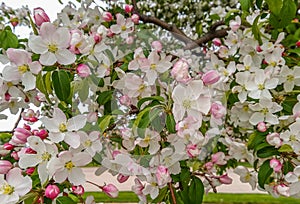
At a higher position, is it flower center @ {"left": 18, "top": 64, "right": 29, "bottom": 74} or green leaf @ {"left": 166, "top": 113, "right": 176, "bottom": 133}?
flower center @ {"left": 18, "top": 64, "right": 29, "bottom": 74}

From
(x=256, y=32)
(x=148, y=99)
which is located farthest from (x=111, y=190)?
(x=256, y=32)

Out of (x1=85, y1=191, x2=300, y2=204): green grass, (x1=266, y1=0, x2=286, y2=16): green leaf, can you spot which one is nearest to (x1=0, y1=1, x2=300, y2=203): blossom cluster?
(x1=266, y1=0, x2=286, y2=16): green leaf

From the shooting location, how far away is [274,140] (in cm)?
133

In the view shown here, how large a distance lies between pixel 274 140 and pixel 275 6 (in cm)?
50

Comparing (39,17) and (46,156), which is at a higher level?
(39,17)

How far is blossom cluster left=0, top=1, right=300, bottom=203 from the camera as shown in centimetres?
104

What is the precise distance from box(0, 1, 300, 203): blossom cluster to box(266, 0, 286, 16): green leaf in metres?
0.12

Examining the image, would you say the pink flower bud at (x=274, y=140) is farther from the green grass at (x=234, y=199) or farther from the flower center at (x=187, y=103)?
the green grass at (x=234, y=199)

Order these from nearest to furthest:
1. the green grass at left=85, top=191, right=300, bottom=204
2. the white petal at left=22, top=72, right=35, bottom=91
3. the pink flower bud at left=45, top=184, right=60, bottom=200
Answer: the pink flower bud at left=45, top=184, right=60, bottom=200 → the white petal at left=22, top=72, right=35, bottom=91 → the green grass at left=85, top=191, right=300, bottom=204

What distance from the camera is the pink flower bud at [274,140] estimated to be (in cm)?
133

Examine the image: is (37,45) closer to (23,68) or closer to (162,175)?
(23,68)

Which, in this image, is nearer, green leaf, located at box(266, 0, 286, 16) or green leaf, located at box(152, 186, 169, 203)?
green leaf, located at box(152, 186, 169, 203)

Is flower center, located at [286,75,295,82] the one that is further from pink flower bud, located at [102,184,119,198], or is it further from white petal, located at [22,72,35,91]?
white petal, located at [22,72,35,91]

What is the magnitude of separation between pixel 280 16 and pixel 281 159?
0.49 metres
